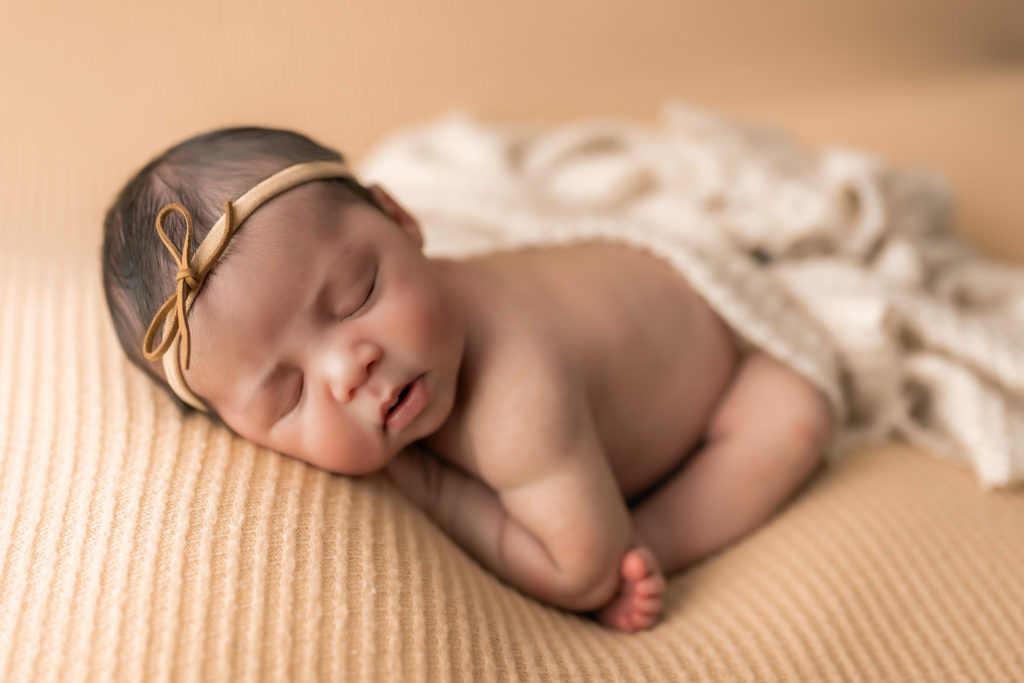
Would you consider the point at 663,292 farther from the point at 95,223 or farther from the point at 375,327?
the point at 95,223

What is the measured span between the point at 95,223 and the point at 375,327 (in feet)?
2.63

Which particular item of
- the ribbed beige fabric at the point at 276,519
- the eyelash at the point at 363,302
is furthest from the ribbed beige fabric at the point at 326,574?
the eyelash at the point at 363,302

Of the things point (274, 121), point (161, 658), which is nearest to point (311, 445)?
point (161, 658)

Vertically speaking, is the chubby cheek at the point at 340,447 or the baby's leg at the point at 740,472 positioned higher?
the chubby cheek at the point at 340,447

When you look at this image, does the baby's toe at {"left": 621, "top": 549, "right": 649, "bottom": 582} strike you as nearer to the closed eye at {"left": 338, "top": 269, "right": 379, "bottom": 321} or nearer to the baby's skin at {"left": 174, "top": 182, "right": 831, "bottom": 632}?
the baby's skin at {"left": 174, "top": 182, "right": 831, "bottom": 632}

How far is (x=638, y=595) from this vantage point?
0.86 metres

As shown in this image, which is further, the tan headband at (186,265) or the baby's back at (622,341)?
the baby's back at (622,341)

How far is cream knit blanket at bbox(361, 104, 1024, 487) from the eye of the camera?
1.11 meters

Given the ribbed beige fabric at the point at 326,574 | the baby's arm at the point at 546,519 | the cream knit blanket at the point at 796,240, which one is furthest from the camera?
the cream knit blanket at the point at 796,240

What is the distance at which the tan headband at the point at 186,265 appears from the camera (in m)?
0.73

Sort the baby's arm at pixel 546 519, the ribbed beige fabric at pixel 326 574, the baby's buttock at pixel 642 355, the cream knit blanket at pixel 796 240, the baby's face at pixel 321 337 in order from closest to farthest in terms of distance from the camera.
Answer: the ribbed beige fabric at pixel 326 574 < the baby's face at pixel 321 337 < the baby's arm at pixel 546 519 < the baby's buttock at pixel 642 355 < the cream knit blanket at pixel 796 240

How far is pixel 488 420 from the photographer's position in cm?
87

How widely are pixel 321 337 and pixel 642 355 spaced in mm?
413

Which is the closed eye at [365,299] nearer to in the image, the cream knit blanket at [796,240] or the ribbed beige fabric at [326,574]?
the ribbed beige fabric at [326,574]
